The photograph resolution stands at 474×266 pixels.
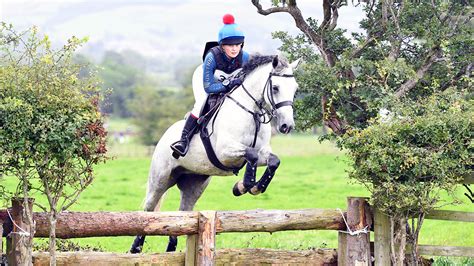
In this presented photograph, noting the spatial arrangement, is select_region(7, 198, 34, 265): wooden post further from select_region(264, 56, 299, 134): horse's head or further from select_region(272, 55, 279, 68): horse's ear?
select_region(272, 55, 279, 68): horse's ear

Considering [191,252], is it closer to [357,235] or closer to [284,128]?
[284,128]

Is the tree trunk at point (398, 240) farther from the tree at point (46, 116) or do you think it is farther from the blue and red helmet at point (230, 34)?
the tree at point (46, 116)

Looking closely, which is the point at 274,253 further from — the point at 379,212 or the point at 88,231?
the point at 88,231

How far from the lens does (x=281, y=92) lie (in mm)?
7469

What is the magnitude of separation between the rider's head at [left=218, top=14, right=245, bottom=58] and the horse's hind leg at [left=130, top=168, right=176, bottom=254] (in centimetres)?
163

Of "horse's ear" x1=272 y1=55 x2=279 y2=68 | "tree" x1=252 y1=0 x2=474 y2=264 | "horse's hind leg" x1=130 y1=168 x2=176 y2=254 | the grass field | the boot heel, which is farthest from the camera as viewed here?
the grass field

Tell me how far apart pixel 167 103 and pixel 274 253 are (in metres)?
46.4

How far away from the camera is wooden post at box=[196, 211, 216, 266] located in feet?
24.2

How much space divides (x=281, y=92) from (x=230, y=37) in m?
0.85

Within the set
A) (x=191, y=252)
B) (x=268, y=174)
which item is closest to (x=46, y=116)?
(x=191, y=252)

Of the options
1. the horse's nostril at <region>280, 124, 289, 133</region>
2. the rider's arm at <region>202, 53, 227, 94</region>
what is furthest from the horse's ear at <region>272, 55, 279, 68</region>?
the horse's nostril at <region>280, 124, 289, 133</region>

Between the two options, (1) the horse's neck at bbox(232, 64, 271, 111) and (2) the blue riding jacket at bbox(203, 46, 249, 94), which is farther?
(2) the blue riding jacket at bbox(203, 46, 249, 94)

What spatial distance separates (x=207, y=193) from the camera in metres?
21.2

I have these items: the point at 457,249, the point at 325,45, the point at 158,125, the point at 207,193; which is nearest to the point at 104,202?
the point at 207,193
